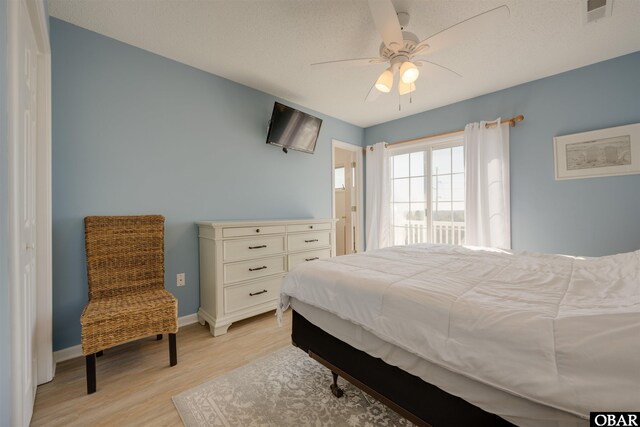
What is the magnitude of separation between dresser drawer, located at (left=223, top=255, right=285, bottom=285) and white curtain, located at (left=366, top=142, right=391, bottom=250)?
2015 mm

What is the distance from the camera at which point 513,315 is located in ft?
2.96

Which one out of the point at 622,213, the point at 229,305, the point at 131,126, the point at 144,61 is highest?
the point at 144,61

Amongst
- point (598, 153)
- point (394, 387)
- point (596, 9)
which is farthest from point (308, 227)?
point (598, 153)

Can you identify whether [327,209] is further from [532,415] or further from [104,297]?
[532,415]

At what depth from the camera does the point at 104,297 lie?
202 centimetres

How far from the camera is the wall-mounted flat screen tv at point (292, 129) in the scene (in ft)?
10.3

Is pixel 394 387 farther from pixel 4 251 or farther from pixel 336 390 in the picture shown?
pixel 4 251

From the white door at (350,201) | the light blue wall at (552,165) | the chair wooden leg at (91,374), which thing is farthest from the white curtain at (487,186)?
the chair wooden leg at (91,374)

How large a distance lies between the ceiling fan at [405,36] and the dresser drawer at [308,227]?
5.41 ft

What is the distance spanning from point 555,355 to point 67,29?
11.3 feet

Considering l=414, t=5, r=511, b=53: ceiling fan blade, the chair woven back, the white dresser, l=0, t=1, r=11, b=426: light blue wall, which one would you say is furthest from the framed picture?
l=0, t=1, r=11, b=426: light blue wall

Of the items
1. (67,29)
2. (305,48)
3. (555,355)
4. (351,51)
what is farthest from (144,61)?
(555,355)

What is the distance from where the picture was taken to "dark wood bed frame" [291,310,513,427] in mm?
1002

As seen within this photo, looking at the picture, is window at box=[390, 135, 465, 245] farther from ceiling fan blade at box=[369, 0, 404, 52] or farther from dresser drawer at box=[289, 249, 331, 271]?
ceiling fan blade at box=[369, 0, 404, 52]
